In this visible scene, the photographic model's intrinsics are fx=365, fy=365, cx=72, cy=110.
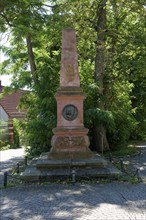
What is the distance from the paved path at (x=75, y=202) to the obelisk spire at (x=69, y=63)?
4189 mm

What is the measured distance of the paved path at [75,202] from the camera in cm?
719

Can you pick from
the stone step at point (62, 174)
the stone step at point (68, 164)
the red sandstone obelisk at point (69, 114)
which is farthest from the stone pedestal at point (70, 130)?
the stone step at point (62, 174)

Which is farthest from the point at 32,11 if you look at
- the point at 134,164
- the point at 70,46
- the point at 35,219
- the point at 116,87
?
the point at 35,219

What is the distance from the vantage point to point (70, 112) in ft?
41.7

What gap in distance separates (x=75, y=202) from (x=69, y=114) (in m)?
4.88

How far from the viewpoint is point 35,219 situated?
22.7ft

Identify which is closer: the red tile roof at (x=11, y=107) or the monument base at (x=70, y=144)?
the monument base at (x=70, y=144)

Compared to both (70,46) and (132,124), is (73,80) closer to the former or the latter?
(70,46)

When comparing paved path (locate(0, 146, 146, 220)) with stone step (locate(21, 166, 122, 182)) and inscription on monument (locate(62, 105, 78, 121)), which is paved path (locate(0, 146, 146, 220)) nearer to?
stone step (locate(21, 166, 122, 182))

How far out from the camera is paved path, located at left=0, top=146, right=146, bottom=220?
7.19m

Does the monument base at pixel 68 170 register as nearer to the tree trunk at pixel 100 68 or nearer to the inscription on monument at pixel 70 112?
the inscription on monument at pixel 70 112

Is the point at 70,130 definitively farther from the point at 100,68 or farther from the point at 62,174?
the point at 100,68

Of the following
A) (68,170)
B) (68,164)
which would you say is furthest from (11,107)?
(68,170)

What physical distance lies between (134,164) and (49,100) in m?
4.90
